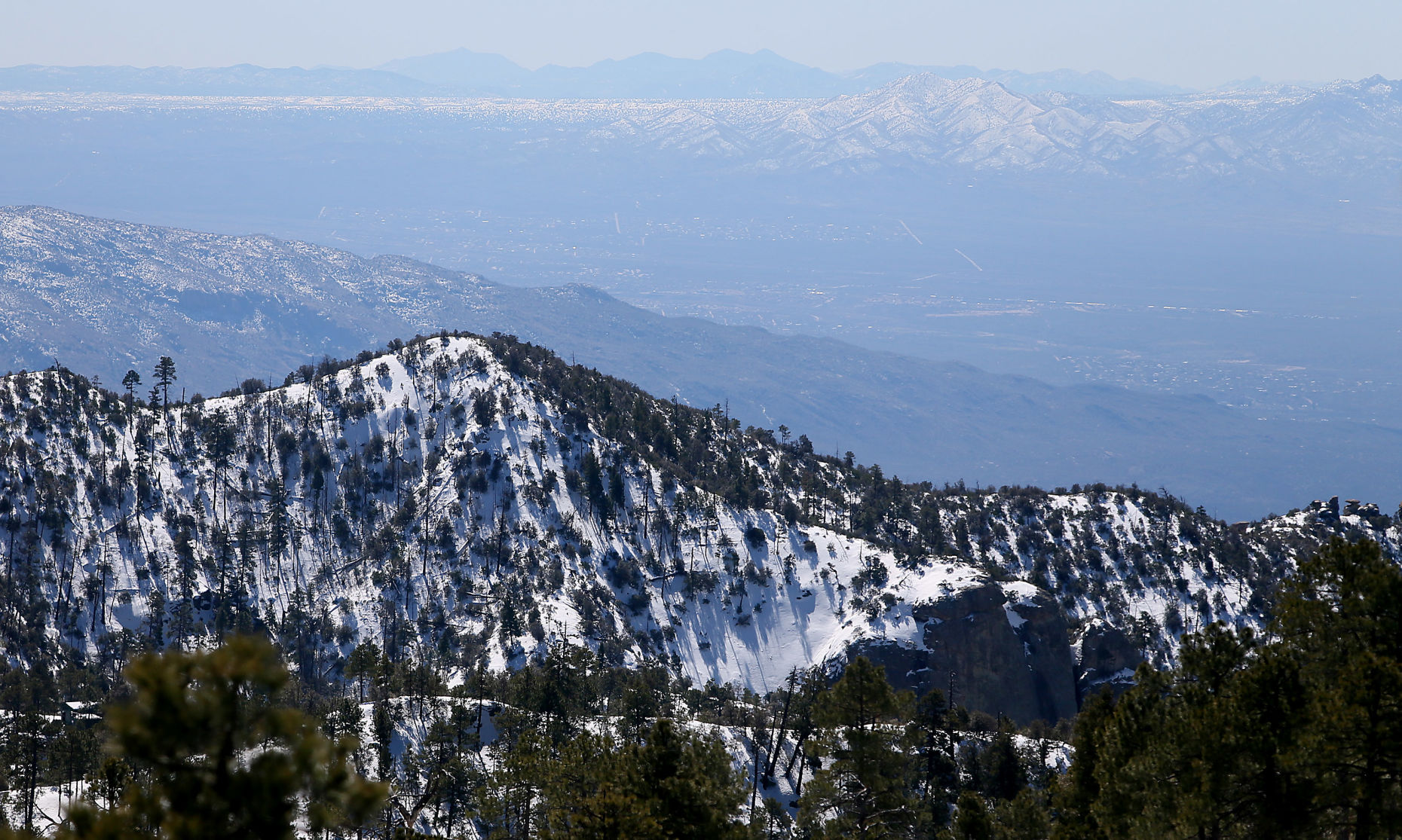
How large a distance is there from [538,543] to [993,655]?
45.7m

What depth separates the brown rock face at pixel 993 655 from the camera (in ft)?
344

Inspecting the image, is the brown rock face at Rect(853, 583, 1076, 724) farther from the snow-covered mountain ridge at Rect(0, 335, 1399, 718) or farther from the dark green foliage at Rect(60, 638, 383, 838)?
the dark green foliage at Rect(60, 638, 383, 838)

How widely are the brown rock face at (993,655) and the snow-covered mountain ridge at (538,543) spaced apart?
0.78ft

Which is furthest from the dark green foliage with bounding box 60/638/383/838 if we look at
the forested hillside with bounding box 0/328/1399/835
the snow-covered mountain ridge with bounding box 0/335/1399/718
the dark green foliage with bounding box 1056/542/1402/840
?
the snow-covered mountain ridge with bounding box 0/335/1399/718

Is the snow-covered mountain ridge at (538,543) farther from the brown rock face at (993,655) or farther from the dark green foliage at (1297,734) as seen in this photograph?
the dark green foliage at (1297,734)

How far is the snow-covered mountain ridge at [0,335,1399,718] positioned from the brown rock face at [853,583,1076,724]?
0.24 metres

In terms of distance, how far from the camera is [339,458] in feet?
417

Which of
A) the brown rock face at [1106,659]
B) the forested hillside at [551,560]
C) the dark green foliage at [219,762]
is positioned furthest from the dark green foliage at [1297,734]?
the brown rock face at [1106,659]

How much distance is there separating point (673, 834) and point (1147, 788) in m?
11.9

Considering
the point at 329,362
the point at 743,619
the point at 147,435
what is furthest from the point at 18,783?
the point at 329,362

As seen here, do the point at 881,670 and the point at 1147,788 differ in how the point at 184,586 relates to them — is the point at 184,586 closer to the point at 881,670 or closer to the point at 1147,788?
the point at 881,670

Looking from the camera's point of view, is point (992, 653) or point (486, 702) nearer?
point (486, 702)

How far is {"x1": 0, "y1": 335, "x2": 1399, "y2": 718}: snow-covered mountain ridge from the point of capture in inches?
4126

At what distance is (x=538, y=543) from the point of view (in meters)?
114
